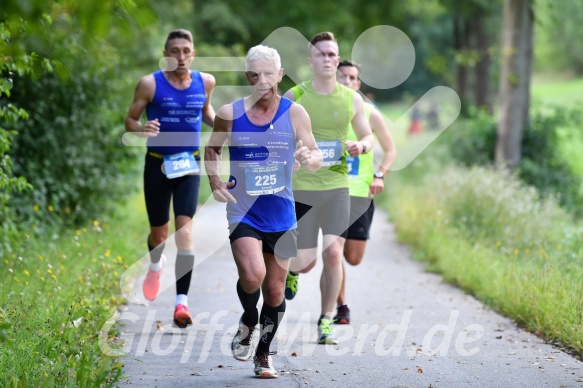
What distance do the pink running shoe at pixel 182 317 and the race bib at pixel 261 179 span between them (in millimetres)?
1976

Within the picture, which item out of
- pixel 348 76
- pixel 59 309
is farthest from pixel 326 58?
pixel 59 309

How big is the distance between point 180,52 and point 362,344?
8.78 ft

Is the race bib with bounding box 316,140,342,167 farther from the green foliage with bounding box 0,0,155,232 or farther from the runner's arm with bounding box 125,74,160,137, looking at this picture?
the green foliage with bounding box 0,0,155,232

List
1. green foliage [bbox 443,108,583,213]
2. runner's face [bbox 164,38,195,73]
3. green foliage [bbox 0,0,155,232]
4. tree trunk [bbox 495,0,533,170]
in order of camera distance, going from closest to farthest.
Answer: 1. runner's face [bbox 164,38,195,73]
2. green foliage [bbox 0,0,155,232]
3. tree trunk [bbox 495,0,533,170]
4. green foliage [bbox 443,108,583,213]

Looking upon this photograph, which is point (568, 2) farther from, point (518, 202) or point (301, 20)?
point (518, 202)

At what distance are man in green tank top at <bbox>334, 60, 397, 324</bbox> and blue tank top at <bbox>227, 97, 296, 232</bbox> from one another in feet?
6.88

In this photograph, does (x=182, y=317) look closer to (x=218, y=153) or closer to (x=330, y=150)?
(x=330, y=150)

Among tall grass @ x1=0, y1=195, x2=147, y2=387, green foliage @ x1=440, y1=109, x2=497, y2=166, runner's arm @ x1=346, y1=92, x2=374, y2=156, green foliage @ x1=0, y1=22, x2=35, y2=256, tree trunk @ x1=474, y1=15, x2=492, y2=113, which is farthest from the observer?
tree trunk @ x1=474, y1=15, x2=492, y2=113

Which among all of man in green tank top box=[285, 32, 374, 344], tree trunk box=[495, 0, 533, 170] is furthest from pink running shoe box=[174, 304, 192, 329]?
tree trunk box=[495, 0, 533, 170]

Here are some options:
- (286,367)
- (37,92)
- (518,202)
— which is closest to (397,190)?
(518,202)

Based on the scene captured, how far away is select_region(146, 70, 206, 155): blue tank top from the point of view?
7844 millimetres

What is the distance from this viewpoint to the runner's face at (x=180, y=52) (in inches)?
A: 308

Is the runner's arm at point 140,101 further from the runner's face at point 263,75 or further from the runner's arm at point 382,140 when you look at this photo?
the runner's face at point 263,75

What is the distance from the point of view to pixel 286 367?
639 centimetres
